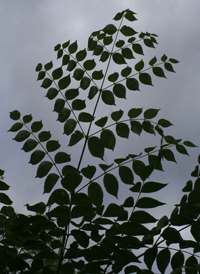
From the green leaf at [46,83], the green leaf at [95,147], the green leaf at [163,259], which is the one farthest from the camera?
the green leaf at [46,83]

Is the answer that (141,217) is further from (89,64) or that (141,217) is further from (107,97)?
(89,64)

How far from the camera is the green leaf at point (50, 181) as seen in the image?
1507 millimetres

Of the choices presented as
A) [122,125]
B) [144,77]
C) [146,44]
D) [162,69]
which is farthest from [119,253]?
[146,44]

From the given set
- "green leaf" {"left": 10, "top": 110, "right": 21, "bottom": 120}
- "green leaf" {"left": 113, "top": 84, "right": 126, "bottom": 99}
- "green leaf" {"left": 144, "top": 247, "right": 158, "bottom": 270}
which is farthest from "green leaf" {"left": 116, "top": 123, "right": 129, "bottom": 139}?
"green leaf" {"left": 10, "top": 110, "right": 21, "bottom": 120}

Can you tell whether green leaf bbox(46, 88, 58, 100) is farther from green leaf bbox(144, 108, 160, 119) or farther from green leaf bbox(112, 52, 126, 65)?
green leaf bbox(144, 108, 160, 119)

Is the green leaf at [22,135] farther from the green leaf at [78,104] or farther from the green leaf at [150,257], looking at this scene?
the green leaf at [150,257]

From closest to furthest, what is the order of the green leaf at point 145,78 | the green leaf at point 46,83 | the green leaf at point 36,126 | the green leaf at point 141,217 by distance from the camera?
the green leaf at point 141,217 → the green leaf at point 36,126 → the green leaf at point 145,78 → the green leaf at point 46,83

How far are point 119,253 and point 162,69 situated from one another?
1.80 metres

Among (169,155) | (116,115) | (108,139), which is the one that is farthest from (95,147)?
(169,155)

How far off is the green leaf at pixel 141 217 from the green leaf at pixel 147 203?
30 mm

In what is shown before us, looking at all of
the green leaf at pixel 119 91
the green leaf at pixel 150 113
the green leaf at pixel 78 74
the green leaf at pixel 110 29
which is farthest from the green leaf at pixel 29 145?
the green leaf at pixel 110 29

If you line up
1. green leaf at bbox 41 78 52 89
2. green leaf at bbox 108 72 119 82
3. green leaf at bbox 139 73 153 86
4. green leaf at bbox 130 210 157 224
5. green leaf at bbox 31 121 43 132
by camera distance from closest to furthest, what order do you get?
1. green leaf at bbox 130 210 157 224
2. green leaf at bbox 31 121 43 132
3. green leaf at bbox 108 72 119 82
4. green leaf at bbox 139 73 153 86
5. green leaf at bbox 41 78 52 89

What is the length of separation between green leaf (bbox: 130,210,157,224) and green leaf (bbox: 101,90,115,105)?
1.07 m

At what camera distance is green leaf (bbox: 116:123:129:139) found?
6.06 feet
